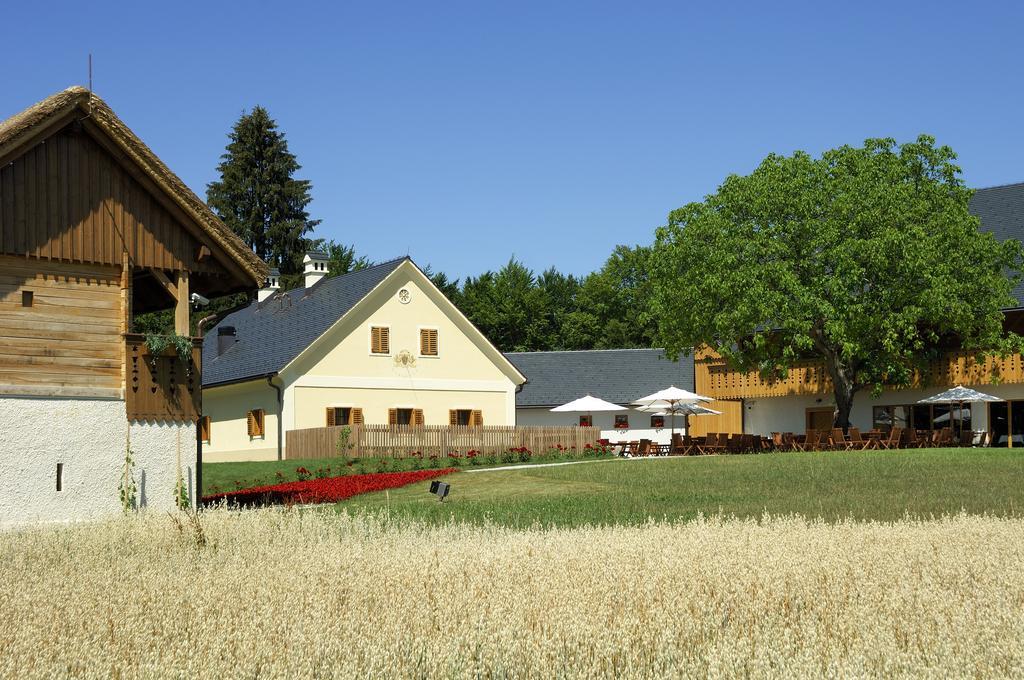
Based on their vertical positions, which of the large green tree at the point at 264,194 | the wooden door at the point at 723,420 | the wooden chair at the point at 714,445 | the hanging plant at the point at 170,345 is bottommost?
the wooden chair at the point at 714,445

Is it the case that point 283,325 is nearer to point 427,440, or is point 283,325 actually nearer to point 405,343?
point 405,343

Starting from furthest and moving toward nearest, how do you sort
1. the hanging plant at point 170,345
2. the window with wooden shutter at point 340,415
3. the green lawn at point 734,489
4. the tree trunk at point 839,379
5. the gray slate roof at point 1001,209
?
the gray slate roof at point 1001,209
the window with wooden shutter at point 340,415
the tree trunk at point 839,379
the green lawn at point 734,489
the hanging plant at point 170,345

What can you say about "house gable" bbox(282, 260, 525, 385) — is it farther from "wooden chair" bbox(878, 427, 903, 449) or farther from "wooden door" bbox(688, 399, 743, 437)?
"wooden chair" bbox(878, 427, 903, 449)

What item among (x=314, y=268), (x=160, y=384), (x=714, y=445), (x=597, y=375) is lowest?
(x=714, y=445)

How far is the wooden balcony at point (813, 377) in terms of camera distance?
40844mm

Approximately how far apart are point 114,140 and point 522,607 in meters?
12.3

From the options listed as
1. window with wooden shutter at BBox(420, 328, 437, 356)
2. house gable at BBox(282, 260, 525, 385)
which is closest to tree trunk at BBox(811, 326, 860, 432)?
house gable at BBox(282, 260, 525, 385)

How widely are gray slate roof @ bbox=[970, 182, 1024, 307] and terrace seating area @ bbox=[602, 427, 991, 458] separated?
28.9 feet

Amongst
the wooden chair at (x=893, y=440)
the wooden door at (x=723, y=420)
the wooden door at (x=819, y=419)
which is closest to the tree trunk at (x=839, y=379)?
the wooden chair at (x=893, y=440)

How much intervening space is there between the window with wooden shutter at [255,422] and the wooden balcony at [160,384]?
23.4 m

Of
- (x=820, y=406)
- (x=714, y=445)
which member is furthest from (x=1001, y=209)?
(x=714, y=445)

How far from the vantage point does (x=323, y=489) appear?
24.4 m

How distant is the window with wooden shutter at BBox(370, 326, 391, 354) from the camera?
4253 cm

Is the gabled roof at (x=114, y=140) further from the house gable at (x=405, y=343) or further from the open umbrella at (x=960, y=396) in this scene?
the open umbrella at (x=960, y=396)
